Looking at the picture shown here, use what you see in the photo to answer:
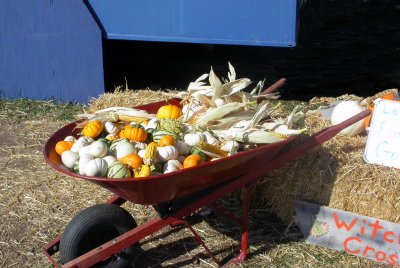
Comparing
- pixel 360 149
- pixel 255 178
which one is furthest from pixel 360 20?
pixel 255 178

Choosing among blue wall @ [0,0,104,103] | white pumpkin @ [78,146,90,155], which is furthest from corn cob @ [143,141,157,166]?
blue wall @ [0,0,104,103]

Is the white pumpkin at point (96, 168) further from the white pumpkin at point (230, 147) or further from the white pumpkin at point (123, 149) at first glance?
the white pumpkin at point (230, 147)

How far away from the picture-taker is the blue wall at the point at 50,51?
6445 mm

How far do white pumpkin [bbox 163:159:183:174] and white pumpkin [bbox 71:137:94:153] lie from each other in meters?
0.49

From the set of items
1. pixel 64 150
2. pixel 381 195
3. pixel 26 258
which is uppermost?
pixel 64 150

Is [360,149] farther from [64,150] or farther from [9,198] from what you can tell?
[9,198]

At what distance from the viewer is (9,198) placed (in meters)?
4.77

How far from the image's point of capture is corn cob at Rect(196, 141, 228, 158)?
3.27 m

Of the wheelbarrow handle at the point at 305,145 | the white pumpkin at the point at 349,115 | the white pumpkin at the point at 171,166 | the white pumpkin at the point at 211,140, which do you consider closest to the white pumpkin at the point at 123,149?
the white pumpkin at the point at 171,166

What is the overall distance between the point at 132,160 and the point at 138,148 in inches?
8.0

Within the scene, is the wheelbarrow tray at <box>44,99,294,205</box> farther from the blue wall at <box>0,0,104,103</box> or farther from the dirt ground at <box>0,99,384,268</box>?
the blue wall at <box>0,0,104,103</box>

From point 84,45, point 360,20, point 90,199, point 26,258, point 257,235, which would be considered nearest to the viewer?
point 26,258

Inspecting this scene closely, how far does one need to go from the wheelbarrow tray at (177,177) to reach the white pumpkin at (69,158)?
1.1 inches

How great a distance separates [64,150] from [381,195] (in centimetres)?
204
